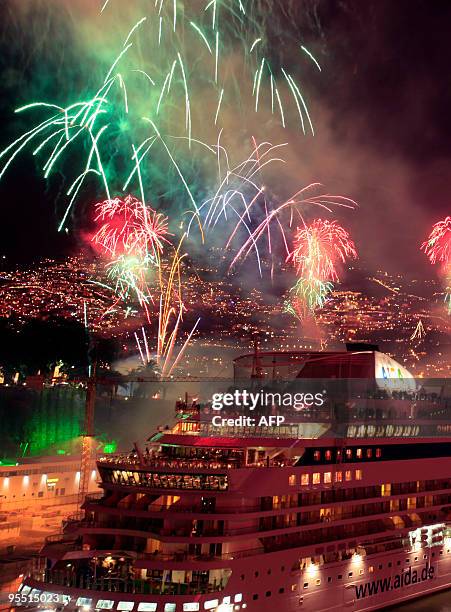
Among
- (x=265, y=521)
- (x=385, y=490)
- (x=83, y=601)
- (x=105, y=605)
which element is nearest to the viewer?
(x=105, y=605)

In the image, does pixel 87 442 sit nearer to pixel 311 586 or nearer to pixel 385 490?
pixel 385 490

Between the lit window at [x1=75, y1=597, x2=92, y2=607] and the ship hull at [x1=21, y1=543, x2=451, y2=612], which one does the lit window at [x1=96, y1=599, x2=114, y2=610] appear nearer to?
the ship hull at [x1=21, y1=543, x2=451, y2=612]

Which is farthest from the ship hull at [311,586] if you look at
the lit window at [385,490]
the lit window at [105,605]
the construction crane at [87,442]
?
the construction crane at [87,442]

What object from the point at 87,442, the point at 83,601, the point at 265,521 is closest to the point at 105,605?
the point at 83,601

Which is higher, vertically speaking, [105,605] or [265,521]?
[265,521]

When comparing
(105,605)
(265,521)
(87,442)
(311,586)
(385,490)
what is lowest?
(311,586)

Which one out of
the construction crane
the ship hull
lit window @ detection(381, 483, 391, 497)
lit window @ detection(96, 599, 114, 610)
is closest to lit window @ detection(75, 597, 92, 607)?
the ship hull

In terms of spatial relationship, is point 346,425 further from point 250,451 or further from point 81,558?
point 81,558

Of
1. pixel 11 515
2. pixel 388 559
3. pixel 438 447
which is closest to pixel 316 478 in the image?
pixel 388 559

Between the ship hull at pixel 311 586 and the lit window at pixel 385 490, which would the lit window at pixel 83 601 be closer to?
the ship hull at pixel 311 586
